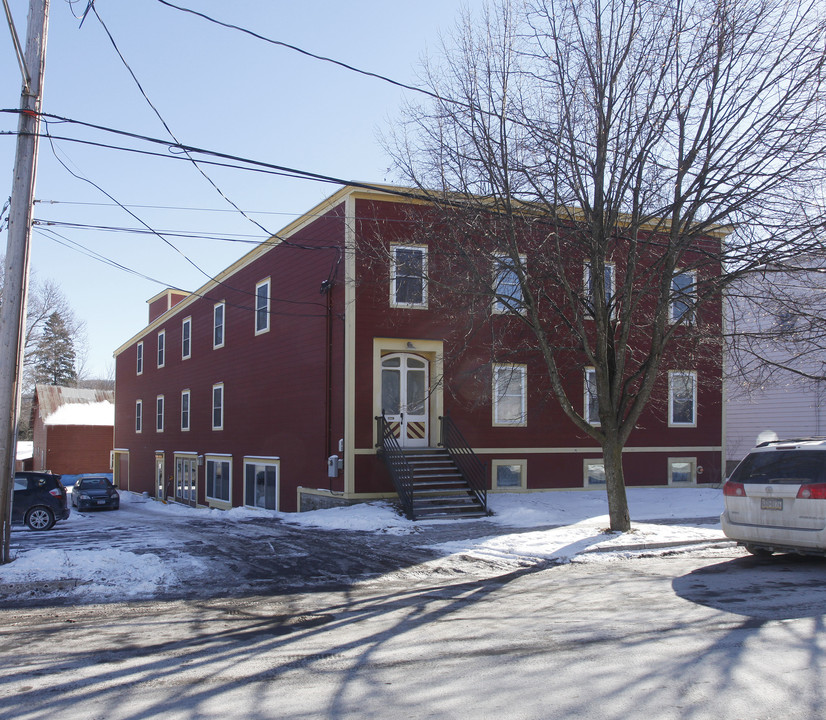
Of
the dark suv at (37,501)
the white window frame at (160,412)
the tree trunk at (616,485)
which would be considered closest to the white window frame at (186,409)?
the white window frame at (160,412)

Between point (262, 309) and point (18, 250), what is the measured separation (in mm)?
13845

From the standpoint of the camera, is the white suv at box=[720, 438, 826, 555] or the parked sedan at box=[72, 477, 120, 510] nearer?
the white suv at box=[720, 438, 826, 555]

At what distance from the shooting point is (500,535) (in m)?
13.3

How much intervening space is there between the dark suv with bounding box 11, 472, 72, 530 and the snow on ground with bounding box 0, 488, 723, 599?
3.98 meters

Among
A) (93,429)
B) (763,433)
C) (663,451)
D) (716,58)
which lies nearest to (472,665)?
(716,58)

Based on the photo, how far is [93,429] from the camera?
53.6 metres

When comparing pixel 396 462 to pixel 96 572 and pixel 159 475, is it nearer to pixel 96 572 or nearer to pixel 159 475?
pixel 96 572

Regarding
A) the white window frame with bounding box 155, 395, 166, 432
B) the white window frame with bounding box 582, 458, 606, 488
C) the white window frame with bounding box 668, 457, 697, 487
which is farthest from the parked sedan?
the white window frame with bounding box 668, 457, 697, 487

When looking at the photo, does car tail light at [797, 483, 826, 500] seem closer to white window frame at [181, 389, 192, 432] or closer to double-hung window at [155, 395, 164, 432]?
white window frame at [181, 389, 192, 432]

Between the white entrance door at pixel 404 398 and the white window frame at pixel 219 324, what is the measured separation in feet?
34.8

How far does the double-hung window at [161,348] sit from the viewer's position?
36094 millimetres

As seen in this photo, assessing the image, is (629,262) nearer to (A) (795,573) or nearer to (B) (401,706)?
(A) (795,573)

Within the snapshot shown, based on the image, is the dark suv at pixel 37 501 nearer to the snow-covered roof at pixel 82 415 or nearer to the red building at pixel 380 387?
the red building at pixel 380 387

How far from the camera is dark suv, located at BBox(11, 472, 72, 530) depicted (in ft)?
58.1
